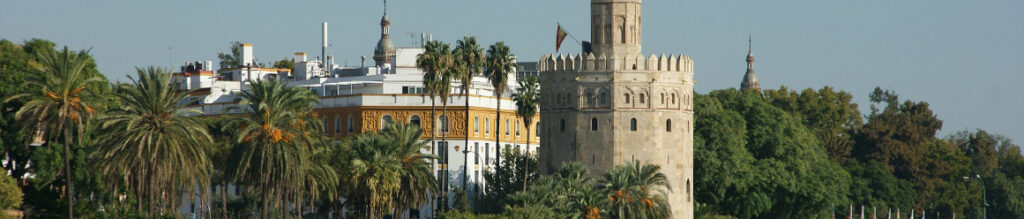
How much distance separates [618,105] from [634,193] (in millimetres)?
14363

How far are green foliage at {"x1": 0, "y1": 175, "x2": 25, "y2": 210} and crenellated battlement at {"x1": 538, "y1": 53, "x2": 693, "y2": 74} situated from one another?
35779 mm

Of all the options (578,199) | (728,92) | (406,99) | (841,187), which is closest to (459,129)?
(406,99)

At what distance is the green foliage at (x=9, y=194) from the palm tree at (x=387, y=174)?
57.4 ft

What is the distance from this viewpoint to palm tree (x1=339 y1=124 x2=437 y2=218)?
290 ft

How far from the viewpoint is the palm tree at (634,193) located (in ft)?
287

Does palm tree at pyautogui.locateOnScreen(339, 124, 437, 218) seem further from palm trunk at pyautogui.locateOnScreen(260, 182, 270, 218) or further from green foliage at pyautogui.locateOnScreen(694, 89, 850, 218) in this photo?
green foliage at pyautogui.locateOnScreen(694, 89, 850, 218)

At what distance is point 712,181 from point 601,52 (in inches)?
470

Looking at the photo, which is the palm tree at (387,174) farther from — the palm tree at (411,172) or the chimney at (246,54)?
the chimney at (246,54)

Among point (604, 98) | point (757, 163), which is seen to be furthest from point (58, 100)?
point (757, 163)

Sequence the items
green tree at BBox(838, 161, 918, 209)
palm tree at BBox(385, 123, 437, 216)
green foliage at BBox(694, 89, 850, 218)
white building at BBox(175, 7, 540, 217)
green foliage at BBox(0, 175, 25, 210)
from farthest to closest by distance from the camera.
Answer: green tree at BBox(838, 161, 918, 209), white building at BBox(175, 7, 540, 217), green foliage at BBox(694, 89, 850, 218), palm tree at BBox(385, 123, 437, 216), green foliage at BBox(0, 175, 25, 210)

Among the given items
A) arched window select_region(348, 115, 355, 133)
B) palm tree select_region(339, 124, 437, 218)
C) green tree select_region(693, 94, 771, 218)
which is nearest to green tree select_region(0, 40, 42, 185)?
palm tree select_region(339, 124, 437, 218)

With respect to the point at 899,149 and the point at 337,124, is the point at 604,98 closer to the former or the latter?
the point at 337,124

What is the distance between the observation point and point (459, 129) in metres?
121

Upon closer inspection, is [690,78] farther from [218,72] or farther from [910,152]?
[218,72]
